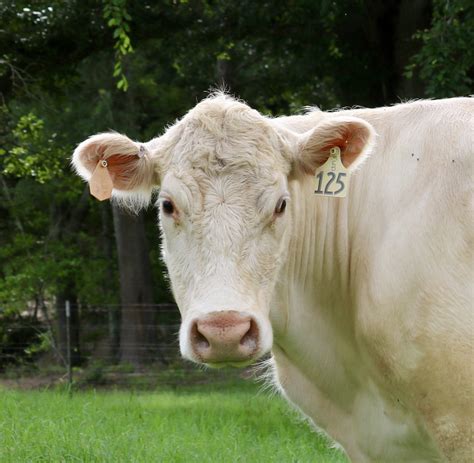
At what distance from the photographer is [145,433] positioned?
715 cm

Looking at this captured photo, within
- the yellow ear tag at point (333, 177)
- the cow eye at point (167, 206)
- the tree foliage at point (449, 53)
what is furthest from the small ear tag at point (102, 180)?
the tree foliage at point (449, 53)

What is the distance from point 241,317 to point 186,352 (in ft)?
1.05

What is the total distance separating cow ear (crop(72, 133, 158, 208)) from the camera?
14.3ft

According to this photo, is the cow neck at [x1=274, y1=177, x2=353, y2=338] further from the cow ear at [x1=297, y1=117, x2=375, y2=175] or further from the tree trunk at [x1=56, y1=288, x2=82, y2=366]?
the tree trunk at [x1=56, y1=288, x2=82, y2=366]

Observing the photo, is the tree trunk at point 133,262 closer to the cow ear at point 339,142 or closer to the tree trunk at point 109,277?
the tree trunk at point 109,277

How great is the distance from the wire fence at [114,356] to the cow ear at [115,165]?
10497 millimetres

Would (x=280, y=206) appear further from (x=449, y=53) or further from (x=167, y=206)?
(x=449, y=53)

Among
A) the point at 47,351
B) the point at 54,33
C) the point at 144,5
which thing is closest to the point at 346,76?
the point at 144,5

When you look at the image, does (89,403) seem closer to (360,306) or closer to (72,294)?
(360,306)

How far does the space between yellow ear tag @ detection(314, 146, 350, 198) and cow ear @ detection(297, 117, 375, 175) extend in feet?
0.09

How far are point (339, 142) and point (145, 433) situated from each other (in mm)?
3736

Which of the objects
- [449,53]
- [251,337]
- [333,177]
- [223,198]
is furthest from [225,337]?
[449,53]

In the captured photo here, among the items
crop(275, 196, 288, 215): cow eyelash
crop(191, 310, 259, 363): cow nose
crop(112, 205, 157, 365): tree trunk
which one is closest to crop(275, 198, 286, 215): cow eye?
crop(275, 196, 288, 215): cow eyelash

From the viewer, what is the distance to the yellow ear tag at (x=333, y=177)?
4.28 meters
